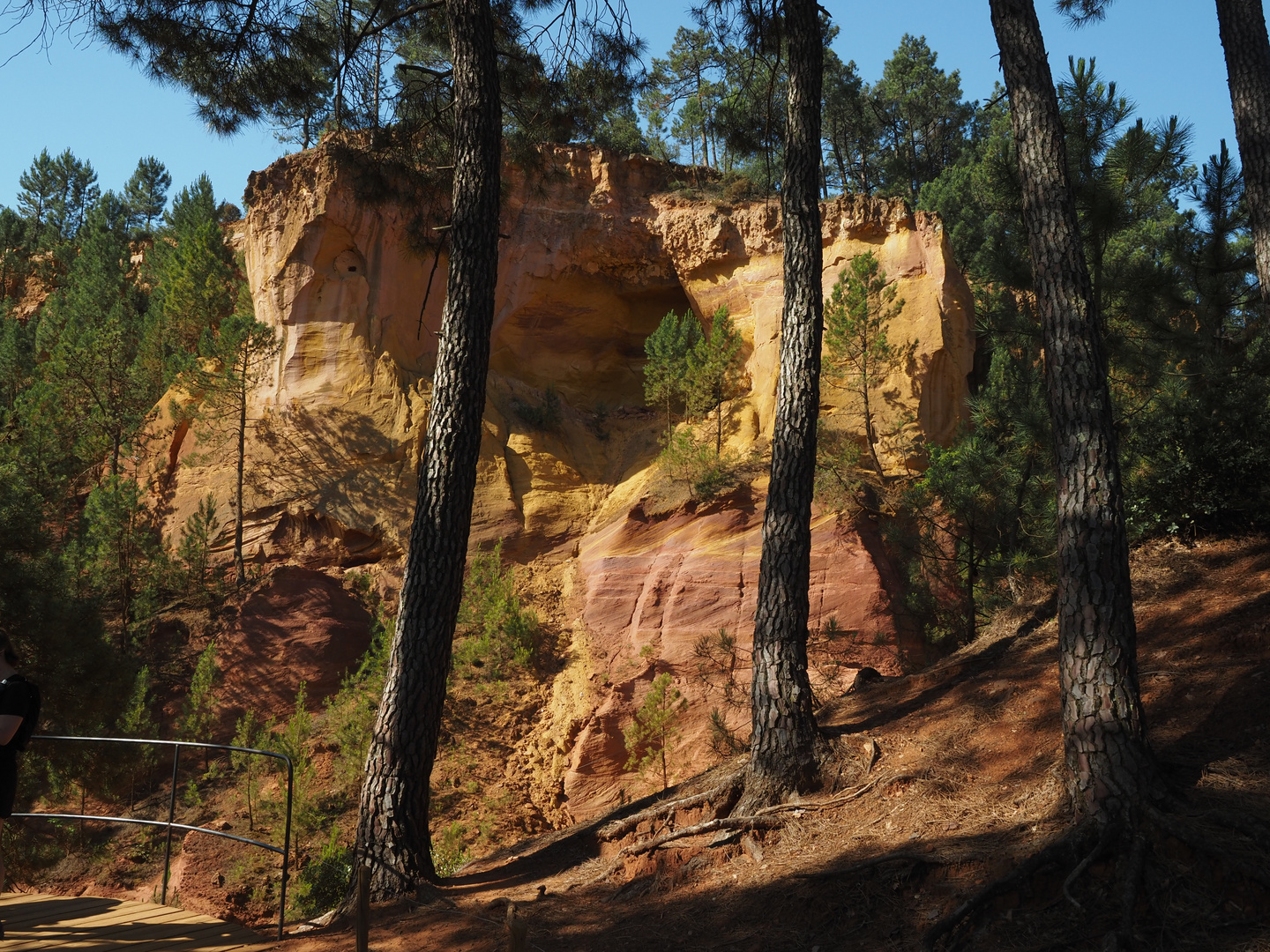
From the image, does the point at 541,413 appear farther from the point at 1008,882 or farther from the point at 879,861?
the point at 1008,882

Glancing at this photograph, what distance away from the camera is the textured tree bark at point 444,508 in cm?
710

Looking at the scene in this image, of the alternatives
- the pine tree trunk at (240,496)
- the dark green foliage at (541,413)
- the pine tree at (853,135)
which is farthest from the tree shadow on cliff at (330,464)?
the pine tree at (853,135)

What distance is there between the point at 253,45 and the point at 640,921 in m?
9.62

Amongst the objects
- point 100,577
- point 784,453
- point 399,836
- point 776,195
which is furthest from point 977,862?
point 776,195

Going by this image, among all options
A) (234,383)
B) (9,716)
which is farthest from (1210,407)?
(234,383)

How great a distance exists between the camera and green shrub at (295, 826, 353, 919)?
34.6 ft

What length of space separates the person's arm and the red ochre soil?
2.15 m

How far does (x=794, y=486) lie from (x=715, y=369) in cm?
1162

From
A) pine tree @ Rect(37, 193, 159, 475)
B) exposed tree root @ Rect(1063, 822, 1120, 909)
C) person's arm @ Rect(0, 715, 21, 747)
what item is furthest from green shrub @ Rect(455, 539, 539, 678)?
exposed tree root @ Rect(1063, 822, 1120, 909)

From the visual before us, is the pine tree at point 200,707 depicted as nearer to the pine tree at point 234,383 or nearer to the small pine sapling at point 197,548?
the small pine sapling at point 197,548

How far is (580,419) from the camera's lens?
907 inches

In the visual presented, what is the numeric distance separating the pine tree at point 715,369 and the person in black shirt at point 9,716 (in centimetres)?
1496

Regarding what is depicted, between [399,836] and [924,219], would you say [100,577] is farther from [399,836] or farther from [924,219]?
[924,219]

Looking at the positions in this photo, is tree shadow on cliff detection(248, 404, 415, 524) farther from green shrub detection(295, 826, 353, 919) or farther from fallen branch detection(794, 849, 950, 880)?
fallen branch detection(794, 849, 950, 880)
